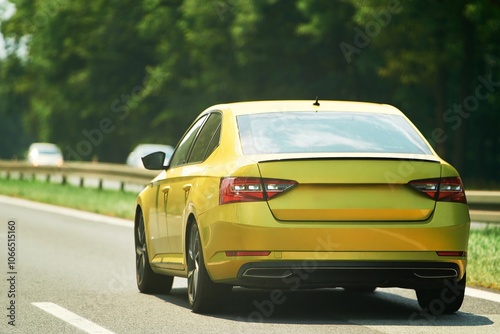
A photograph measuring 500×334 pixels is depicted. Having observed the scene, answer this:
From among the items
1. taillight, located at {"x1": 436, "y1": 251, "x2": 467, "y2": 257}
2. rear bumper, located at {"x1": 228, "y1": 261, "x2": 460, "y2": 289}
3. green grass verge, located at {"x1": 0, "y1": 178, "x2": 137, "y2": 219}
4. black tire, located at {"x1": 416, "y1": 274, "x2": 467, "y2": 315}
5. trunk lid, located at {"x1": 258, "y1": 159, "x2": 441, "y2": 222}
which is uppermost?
trunk lid, located at {"x1": 258, "y1": 159, "x2": 441, "y2": 222}

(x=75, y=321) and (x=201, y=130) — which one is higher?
(x=201, y=130)

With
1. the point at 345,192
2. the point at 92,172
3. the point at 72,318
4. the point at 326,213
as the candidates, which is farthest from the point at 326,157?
the point at 92,172

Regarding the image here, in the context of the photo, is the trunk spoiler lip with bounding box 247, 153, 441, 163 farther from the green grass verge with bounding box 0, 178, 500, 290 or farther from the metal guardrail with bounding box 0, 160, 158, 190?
the metal guardrail with bounding box 0, 160, 158, 190

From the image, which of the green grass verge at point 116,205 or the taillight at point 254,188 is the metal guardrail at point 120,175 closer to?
the green grass verge at point 116,205

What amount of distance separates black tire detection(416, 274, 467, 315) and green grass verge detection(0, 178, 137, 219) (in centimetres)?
1467

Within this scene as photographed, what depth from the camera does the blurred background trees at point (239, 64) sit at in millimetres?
42969

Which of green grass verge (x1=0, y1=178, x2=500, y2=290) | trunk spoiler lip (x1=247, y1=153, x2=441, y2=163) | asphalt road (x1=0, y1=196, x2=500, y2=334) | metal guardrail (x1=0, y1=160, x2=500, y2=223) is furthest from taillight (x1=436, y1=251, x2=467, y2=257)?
metal guardrail (x1=0, y1=160, x2=500, y2=223)

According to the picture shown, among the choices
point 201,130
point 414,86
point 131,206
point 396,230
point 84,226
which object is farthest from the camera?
point 414,86

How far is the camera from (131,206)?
88.5 feet

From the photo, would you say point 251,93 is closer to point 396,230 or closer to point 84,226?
point 84,226

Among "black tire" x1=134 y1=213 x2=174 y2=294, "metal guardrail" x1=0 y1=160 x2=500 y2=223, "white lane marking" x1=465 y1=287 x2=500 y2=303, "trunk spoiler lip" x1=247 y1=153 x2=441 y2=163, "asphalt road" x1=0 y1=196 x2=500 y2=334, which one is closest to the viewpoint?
"asphalt road" x1=0 y1=196 x2=500 y2=334

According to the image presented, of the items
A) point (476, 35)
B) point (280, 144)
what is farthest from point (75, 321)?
point (476, 35)

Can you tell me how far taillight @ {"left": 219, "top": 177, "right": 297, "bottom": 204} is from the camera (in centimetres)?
894

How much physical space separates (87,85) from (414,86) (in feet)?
81.9
